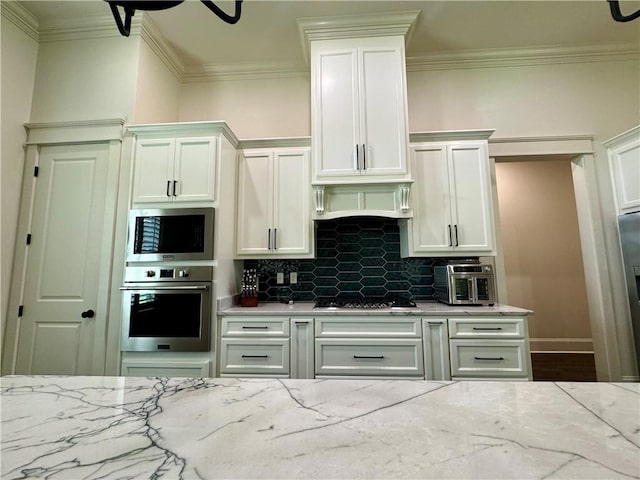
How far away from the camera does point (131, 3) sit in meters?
0.83

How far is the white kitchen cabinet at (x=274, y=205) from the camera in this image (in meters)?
Result: 2.64

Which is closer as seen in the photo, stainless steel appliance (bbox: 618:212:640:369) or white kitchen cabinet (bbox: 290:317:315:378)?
white kitchen cabinet (bbox: 290:317:315:378)

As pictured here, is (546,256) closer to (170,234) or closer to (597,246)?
(597,246)

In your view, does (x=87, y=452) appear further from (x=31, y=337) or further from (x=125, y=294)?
(x=31, y=337)

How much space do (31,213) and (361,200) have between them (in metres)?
2.75

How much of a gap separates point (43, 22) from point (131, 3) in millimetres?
2875

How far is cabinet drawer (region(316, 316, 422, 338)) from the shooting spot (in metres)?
2.18

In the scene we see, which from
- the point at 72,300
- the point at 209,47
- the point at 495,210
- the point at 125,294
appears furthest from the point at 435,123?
the point at 72,300

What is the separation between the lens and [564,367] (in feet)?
12.0

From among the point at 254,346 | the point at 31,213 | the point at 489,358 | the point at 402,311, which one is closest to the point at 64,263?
the point at 31,213

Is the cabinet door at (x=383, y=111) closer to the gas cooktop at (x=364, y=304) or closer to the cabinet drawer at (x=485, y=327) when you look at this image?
the gas cooktop at (x=364, y=304)

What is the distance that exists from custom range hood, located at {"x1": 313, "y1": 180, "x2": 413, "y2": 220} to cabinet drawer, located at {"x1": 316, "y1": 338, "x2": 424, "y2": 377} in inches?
40.1

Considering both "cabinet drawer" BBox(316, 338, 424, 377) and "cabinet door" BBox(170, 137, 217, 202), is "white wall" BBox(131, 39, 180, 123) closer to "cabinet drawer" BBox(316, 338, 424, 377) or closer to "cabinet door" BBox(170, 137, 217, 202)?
"cabinet door" BBox(170, 137, 217, 202)

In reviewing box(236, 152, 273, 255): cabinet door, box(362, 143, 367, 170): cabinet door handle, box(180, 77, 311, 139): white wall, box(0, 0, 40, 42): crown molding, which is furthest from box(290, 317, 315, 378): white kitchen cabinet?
box(0, 0, 40, 42): crown molding
